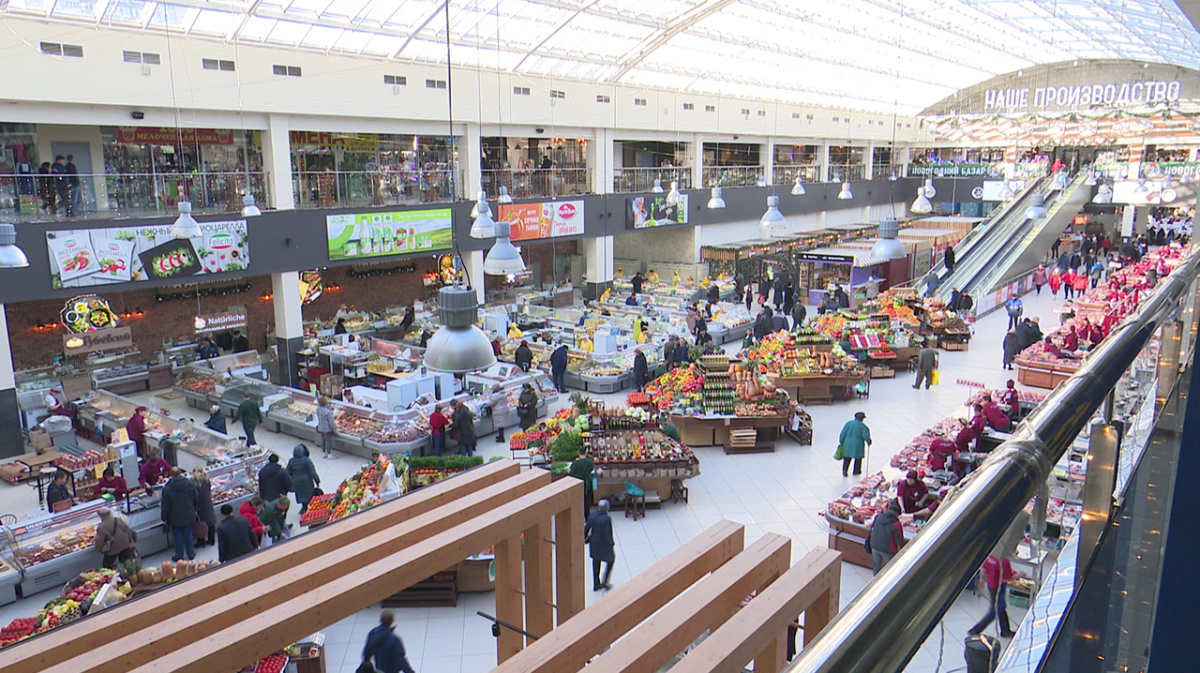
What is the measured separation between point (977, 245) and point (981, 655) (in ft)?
97.0

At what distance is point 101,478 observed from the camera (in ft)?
35.2

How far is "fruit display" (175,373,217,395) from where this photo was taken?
51.6 ft

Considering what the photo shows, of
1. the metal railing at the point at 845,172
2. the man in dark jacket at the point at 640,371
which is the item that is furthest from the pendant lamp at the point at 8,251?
the metal railing at the point at 845,172

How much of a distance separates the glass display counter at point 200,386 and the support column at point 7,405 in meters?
2.91

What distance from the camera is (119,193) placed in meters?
14.6

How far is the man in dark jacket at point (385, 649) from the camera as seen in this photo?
5996 millimetres

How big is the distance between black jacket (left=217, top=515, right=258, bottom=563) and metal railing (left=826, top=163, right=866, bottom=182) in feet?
104

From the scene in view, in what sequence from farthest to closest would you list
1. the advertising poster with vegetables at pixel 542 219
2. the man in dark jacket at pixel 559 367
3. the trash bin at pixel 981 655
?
1. the advertising poster with vegetables at pixel 542 219
2. the man in dark jacket at pixel 559 367
3. the trash bin at pixel 981 655

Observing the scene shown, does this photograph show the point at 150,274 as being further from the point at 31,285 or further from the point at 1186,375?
the point at 1186,375

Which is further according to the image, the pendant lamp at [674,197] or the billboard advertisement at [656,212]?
the pendant lamp at [674,197]

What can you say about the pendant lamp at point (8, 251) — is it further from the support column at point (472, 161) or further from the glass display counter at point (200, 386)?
the support column at point (472, 161)

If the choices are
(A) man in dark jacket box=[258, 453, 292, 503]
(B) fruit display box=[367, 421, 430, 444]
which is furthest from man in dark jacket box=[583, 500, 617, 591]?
(B) fruit display box=[367, 421, 430, 444]

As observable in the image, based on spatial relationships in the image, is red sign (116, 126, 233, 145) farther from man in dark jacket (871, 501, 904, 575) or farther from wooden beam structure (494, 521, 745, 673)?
wooden beam structure (494, 521, 745, 673)

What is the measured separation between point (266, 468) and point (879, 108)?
36596 millimetres
